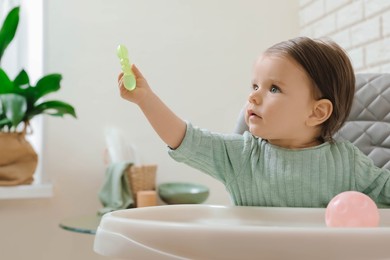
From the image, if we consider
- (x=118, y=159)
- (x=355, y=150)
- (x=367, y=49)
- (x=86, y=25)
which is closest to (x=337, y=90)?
(x=355, y=150)

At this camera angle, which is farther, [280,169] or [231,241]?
[280,169]

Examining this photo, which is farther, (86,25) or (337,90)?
(86,25)

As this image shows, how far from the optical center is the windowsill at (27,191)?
189cm

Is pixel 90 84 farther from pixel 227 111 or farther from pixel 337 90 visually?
pixel 337 90

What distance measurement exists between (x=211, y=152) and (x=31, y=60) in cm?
136

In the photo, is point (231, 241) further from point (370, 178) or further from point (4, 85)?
point (4, 85)

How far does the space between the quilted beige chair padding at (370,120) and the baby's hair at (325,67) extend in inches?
7.3

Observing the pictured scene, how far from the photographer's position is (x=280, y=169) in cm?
101

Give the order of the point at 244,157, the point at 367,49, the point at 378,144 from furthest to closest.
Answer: the point at 367,49, the point at 378,144, the point at 244,157

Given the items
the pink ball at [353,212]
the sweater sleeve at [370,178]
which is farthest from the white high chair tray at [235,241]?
the sweater sleeve at [370,178]

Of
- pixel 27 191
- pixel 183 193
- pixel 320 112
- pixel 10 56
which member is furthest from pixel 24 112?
pixel 320 112

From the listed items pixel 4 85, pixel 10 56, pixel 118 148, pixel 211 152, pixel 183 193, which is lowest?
pixel 183 193

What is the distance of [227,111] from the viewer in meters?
2.31

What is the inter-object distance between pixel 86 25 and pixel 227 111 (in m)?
0.65
